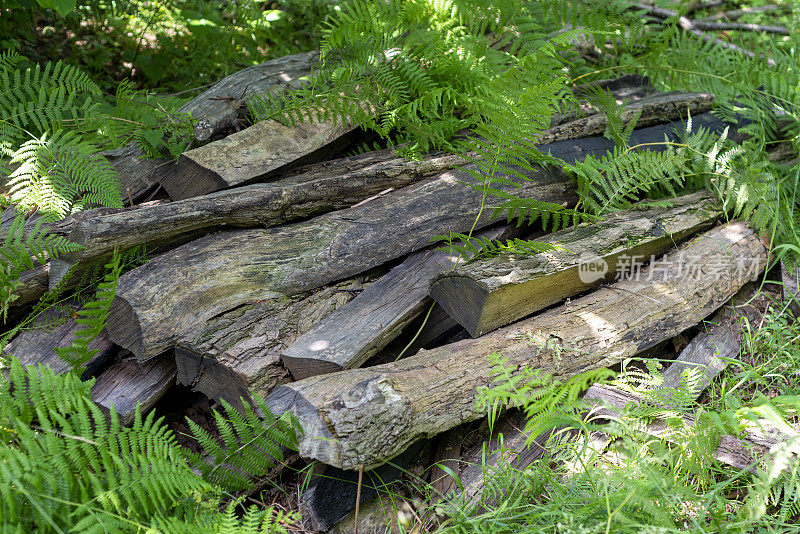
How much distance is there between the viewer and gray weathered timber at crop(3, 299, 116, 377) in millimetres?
2611

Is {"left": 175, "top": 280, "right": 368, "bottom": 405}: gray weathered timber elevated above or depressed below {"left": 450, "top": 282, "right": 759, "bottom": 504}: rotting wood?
above

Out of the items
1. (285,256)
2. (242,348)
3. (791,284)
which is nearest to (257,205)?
(285,256)

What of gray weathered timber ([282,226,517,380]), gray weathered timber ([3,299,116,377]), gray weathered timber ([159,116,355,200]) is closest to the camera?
gray weathered timber ([282,226,517,380])

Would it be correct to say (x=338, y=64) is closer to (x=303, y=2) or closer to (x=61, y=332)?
(x=303, y=2)

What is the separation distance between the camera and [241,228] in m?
2.98

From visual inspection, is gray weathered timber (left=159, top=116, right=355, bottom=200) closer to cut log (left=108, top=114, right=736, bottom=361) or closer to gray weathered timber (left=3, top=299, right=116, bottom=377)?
cut log (left=108, top=114, right=736, bottom=361)

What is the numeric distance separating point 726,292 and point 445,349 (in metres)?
1.75

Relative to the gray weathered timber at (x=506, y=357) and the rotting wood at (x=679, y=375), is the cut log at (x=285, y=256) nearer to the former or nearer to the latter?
the gray weathered timber at (x=506, y=357)

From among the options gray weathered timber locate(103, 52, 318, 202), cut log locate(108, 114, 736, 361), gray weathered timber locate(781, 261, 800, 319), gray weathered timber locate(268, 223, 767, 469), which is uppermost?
gray weathered timber locate(103, 52, 318, 202)

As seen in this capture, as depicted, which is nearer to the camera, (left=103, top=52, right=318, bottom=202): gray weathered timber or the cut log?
the cut log

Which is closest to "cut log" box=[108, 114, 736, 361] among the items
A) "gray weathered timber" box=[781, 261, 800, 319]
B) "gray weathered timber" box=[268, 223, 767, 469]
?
"gray weathered timber" box=[268, 223, 767, 469]

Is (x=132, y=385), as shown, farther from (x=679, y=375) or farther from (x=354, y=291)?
(x=679, y=375)

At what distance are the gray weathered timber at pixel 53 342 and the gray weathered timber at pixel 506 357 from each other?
Result: 1.00 metres

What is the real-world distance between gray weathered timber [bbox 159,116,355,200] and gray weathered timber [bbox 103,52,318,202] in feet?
0.43
